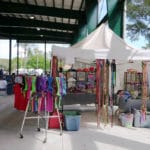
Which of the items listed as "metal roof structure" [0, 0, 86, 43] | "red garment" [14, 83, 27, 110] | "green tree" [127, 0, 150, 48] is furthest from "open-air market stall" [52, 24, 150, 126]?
"green tree" [127, 0, 150, 48]

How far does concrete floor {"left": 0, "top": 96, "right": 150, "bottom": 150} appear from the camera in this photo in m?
5.61

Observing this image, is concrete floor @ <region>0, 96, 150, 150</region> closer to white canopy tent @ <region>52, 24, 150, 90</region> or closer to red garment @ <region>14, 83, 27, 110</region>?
red garment @ <region>14, 83, 27, 110</region>

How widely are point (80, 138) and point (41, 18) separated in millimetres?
17322

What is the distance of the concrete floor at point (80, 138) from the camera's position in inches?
221

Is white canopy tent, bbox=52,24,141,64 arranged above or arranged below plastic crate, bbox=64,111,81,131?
above

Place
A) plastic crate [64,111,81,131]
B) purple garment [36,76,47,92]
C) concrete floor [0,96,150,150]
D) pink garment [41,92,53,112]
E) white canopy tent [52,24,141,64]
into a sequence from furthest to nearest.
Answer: white canopy tent [52,24,141,64], plastic crate [64,111,81,131], pink garment [41,92,53,112], purple garment [36,76,47,92], concrete floor [0,96,150,150]

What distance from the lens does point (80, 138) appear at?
247 inches

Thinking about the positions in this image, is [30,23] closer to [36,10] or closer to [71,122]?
[36,10]

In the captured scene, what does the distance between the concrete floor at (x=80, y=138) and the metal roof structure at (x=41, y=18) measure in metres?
10.2

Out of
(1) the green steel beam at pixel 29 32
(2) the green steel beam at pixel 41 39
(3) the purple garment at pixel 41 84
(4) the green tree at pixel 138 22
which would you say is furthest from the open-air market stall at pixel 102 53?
(2) the green steel beam at pixel 41 39

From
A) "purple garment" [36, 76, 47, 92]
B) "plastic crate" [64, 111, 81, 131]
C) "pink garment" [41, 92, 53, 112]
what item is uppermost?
"purple garment" [36, 76, 47, 92]

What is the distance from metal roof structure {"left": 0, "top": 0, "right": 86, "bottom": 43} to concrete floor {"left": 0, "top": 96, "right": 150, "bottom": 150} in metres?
10.2

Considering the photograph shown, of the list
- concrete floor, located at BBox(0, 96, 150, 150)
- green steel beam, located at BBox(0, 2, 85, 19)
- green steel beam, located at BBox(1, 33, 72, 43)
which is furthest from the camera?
green steel beam, located at BBox(1, 33, 72, 43)

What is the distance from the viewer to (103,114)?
7.96 metres
